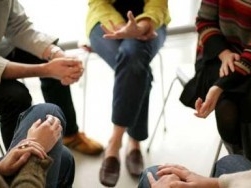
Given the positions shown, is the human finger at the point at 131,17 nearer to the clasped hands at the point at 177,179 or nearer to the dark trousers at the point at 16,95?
the dark trousers at the point at 16,95

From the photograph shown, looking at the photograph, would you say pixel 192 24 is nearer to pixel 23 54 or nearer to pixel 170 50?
pixel 170 50

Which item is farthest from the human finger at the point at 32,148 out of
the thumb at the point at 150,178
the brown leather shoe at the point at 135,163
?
the brown leather shoe at the point at 135,163

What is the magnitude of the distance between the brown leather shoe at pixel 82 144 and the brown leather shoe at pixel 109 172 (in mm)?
225

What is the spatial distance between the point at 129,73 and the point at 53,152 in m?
0.61

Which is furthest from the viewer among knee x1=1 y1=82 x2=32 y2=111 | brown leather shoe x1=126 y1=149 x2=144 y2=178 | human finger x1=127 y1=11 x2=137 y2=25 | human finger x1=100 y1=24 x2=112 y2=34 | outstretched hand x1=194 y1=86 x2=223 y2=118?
brown leather shoe x1=126 y1=149 x2=144 y2=178

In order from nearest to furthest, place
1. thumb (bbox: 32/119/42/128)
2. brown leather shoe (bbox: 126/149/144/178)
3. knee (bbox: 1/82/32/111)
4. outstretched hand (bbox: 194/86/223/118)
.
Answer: thumb (bbox: 32/119/42/128) < outstretched hand (bbox: 194/86/223/118) < knee (bbox: 1/82/32/111) < brown leather shoe (bbox: 126/149/144/178)

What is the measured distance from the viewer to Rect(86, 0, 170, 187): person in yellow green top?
1.71m

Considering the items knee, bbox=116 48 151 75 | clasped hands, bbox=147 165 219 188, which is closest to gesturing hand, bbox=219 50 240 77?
knee, bbox=116 48 151 75

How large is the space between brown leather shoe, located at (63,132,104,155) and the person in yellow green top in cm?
16

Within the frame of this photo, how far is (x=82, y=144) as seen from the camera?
2.04 metres

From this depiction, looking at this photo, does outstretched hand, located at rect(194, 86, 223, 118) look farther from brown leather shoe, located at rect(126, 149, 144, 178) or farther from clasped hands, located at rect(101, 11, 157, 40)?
brown leather shoe, located at rect(126, 149, 144, 178)

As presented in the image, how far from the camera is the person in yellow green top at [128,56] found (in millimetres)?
1705

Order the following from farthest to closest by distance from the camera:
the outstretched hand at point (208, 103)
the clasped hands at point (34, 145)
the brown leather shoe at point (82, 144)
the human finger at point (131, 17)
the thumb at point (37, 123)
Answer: the brown leather shoe at point (82, 144), the human finger at point (131, 17), the outstretched hand at point (208, 103), the thumb at point (37, 123), the clasped hands at point (34, 145)

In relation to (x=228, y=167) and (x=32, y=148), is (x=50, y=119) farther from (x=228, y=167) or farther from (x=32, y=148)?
(x=228, y=167)
